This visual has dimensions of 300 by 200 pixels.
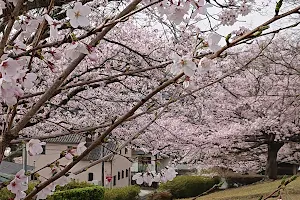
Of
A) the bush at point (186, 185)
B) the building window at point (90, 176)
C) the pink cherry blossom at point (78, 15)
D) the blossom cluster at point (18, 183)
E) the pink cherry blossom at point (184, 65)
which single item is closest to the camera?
the pink cherry blossom at point (184, 65)

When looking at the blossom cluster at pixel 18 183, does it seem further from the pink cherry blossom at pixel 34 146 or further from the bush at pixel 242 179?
the bush at pixel 242 179

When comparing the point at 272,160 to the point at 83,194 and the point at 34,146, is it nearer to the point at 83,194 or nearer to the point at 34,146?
the point at 83,194

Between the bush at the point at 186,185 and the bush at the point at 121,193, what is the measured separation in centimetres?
176

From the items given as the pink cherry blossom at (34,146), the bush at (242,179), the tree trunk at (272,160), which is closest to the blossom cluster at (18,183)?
the pink cherry blossom at (34,146)

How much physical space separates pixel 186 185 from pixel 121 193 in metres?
4.30

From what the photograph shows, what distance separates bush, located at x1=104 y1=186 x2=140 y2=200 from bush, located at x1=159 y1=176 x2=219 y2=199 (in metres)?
1.76

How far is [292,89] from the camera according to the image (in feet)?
Answer: 41.9

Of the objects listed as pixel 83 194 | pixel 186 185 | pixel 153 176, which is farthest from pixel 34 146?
pixel 186 185

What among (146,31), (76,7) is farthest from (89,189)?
(76,7)

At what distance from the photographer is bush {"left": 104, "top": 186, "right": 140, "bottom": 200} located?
15938mm

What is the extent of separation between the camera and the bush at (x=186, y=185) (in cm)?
1947

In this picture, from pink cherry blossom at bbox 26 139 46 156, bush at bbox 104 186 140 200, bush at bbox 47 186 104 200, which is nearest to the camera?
pink cherry blossom at bbox 26 139 46 156

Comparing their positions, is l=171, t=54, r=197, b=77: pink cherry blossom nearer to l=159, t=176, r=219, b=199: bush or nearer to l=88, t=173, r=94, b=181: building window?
l=159, t=176, r=219, b=199: bush

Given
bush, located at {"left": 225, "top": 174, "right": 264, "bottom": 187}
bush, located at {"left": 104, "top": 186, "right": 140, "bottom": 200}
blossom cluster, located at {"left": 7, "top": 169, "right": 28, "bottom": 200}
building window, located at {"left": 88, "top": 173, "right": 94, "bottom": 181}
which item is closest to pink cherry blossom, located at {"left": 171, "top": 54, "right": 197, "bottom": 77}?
blossom cluster, located at {"left": 7, "top": 169, "right": 28, "bottom": 200}
